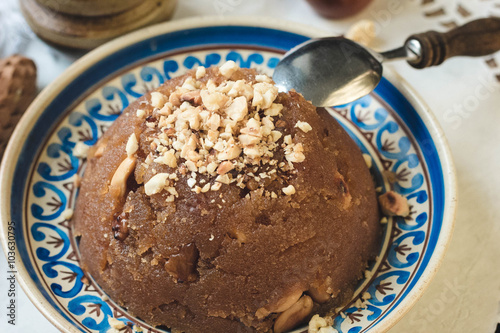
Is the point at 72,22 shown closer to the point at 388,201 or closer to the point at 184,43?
the point at 184,43

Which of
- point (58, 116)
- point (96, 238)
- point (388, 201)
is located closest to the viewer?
point (96, 238)

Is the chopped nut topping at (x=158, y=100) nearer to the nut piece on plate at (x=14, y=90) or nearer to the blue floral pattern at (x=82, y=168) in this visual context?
the blue floral pattern at (x=82, y=168)

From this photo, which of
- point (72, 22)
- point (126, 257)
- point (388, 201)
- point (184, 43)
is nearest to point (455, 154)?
point (388, 201)

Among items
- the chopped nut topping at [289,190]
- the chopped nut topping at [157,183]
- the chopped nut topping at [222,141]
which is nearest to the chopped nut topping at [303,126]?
the chopped nut topping at [222,141]

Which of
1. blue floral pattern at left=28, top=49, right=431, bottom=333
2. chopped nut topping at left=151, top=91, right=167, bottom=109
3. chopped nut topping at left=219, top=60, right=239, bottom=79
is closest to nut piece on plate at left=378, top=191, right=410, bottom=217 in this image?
blue floral pattern at left=28, top=49, right=431, bottom=333

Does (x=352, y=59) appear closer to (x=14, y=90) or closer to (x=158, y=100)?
(x=158, y=100)
